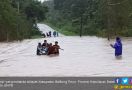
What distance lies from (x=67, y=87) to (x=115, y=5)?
1861 inches

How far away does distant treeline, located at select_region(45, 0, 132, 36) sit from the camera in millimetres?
59656

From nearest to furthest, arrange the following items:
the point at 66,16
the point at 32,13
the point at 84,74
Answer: the point at 84,74
the point at 32,13
the point at 66,16

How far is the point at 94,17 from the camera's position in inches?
3740

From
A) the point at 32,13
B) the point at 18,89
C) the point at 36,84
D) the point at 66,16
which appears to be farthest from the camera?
the point at 66,16

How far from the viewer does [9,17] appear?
58344mm

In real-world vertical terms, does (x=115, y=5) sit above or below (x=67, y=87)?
above

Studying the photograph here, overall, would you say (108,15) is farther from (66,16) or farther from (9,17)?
(66,16)

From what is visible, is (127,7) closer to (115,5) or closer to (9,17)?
(115,5)

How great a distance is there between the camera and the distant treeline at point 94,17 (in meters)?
59.7

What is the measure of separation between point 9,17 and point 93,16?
40.7 metres

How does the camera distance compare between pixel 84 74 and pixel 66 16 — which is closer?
pixel 84 74

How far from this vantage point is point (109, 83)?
12.8m

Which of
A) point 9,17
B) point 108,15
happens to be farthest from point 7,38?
point 108,15

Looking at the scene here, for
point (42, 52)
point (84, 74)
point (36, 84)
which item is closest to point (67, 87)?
point (36, 84)
